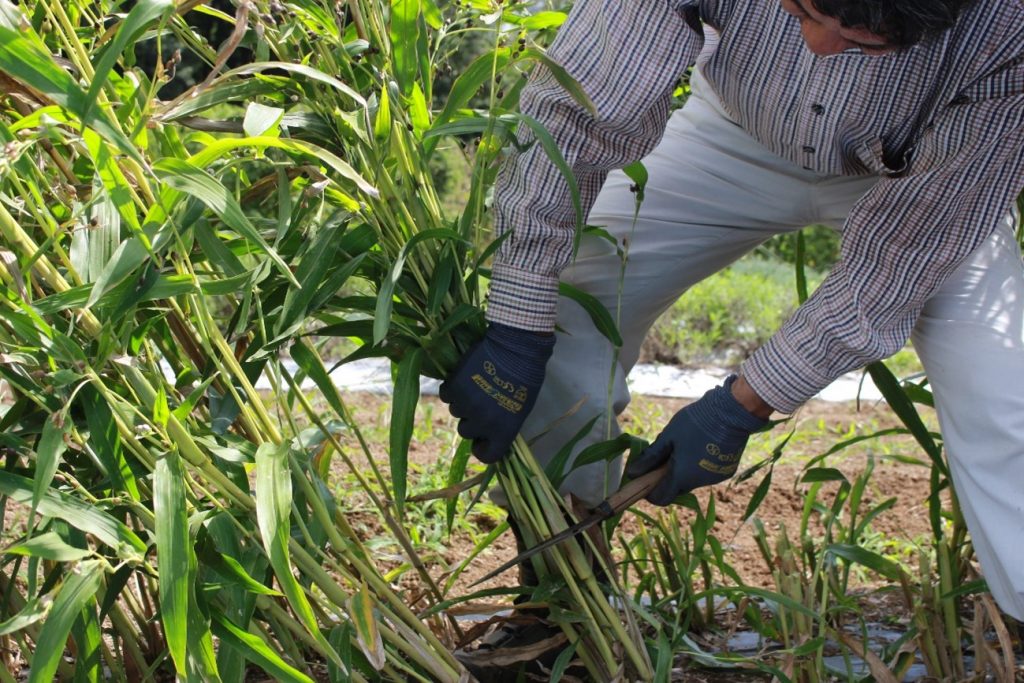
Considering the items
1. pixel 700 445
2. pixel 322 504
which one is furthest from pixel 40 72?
pixel 700 445

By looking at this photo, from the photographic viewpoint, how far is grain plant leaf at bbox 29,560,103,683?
1.10 m

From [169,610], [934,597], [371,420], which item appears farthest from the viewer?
[371,420]

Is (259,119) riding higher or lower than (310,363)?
higher

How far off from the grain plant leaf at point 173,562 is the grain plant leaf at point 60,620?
68 mm

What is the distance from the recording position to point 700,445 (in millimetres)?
1625

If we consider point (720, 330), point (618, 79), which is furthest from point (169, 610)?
point (720, 330)

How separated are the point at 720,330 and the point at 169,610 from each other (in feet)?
9.68

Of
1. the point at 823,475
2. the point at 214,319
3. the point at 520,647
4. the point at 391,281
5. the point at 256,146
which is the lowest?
the point at 520,647

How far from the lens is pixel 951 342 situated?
5.32 ft

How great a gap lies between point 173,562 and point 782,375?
2.86ft

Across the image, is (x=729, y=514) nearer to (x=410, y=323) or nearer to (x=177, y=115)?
(x=410, y=323)

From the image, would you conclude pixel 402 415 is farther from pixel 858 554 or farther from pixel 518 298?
pixel 858 554

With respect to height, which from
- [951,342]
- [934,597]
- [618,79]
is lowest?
[934,597]

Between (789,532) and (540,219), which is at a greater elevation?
(540,219)
